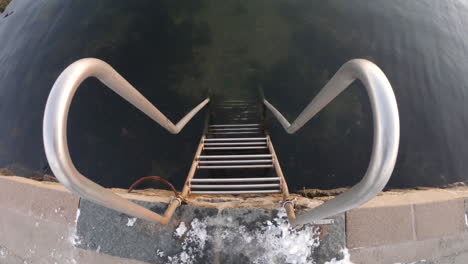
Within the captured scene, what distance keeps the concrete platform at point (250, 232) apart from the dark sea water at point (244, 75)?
2.14m

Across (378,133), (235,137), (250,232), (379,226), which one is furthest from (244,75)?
(378,133)

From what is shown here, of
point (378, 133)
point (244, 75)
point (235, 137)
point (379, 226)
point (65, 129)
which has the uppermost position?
point (378, 133)

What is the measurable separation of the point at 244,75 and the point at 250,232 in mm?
4404

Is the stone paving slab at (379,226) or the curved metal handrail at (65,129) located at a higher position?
the curved metal handrail at (65,129)

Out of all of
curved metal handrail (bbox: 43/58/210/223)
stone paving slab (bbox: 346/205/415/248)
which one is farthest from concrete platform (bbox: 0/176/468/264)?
curved metal handrail (bbox: 43/58/210/223)

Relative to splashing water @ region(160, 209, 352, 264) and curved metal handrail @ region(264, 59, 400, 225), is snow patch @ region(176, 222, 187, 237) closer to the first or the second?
splashing water @ region(160, 209, 352, 264)

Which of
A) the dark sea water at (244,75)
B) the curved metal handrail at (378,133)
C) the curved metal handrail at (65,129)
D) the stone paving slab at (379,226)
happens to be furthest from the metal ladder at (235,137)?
the curved metal handrail at (378,133)

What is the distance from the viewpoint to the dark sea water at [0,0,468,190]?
214 inches

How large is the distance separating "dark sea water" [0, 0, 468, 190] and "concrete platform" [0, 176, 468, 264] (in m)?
2.14

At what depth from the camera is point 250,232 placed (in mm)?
2787

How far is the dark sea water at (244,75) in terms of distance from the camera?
5.43 m

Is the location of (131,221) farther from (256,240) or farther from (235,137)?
(235,137)

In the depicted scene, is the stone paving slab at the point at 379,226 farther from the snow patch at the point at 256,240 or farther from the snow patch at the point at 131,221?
the snow patch at the point at 131,221

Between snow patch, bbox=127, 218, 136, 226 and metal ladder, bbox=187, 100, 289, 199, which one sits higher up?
snow patch, bbox=127, 218, 136, 226
